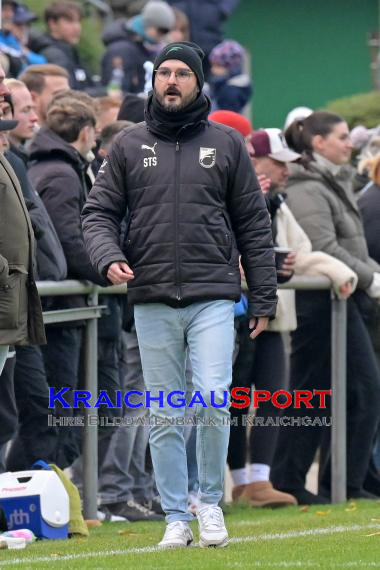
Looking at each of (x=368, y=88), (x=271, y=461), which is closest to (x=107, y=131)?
(x=271, y=461)

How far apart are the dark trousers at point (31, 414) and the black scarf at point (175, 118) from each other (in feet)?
5.84

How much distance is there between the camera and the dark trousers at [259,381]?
10.7m

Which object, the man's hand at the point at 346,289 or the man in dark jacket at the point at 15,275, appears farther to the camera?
the man's hand at the point at 346,289

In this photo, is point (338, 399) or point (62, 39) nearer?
point (338, 399)

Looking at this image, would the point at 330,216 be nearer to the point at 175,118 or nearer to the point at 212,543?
the point at 175,118

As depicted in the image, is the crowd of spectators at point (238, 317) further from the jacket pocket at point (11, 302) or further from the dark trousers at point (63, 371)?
the jacket pocket at point (11, 302)

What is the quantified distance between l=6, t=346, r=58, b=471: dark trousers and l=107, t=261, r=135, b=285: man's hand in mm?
1640

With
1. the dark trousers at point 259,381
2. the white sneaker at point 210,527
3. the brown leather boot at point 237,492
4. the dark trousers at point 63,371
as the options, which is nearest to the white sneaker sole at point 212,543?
the white sneaker at point 210,527

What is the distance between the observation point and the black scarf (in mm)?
7816

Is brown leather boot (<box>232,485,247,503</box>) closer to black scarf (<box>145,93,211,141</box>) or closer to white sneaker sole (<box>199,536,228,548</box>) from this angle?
white sneaker sole (<box>199,536,228,548</box>)

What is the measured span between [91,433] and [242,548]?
2.10m

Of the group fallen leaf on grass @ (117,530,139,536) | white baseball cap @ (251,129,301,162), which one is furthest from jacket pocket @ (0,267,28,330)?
white baseball cap @ (251,129,301,162)

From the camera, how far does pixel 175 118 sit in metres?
7.82

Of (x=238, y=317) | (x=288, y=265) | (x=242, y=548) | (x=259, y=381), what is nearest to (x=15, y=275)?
(x=242, y=548)
